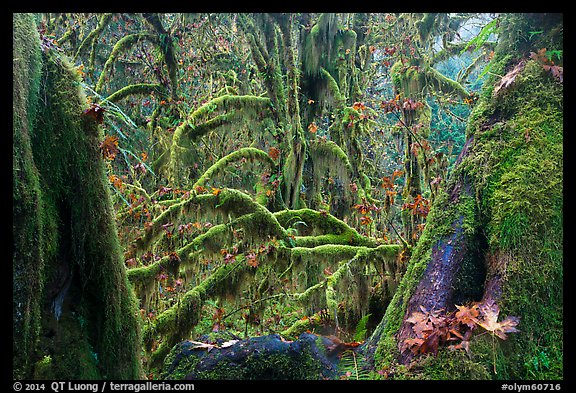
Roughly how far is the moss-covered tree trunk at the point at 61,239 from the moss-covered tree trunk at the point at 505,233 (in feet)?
7.26

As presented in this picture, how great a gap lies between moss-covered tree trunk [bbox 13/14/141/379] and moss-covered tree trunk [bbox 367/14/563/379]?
2213mm

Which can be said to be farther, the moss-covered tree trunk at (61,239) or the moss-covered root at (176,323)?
the moss-covered root at (176,323)

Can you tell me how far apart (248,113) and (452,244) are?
5585 mm

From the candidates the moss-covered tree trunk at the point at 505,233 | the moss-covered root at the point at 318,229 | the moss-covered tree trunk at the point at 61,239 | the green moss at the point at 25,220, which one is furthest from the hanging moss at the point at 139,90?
the moss-covered tree trunk at the point at 505,233

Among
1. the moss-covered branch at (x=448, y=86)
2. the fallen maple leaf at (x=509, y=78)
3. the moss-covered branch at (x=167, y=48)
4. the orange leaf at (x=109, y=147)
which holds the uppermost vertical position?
the moss-covered branch at (x=167, y=48)

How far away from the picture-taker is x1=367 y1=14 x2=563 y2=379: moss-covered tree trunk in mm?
2697

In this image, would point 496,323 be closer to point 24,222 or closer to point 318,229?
point 24,222

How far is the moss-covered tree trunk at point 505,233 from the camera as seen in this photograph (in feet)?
8.85

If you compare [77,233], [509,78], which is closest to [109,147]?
[77,233]

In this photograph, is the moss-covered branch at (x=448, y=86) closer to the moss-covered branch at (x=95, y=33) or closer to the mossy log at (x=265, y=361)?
the mossy log at (x=265, y=361)

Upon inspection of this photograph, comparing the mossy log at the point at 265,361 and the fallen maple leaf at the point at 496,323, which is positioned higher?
the fallen maple leaf at the point at 496,323

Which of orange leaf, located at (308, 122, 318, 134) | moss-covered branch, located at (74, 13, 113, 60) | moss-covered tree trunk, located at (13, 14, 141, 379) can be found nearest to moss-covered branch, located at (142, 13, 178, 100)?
moss-covered branch, located at (74, 13, 113, 60)

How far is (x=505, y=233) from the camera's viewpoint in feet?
9.53

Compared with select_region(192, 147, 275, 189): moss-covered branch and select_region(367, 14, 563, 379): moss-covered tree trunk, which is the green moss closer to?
select_region(367, 14, 563, 379): moss-covered tree trunk
